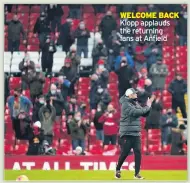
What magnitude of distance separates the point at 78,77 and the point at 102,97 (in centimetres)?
93

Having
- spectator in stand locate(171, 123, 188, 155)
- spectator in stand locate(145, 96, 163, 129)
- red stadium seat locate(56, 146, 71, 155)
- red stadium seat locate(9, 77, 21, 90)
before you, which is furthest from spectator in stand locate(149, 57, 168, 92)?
red stadium seat locate(9, 77, 21, 90)

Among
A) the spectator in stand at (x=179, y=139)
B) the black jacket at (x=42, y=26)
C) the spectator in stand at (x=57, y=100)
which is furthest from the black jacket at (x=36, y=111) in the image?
the spectator in stand at (x=179, y=139)

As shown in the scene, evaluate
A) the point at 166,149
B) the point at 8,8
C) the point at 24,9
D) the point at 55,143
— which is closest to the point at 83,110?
the point at 55,143

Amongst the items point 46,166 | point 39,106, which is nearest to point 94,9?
point 39,106

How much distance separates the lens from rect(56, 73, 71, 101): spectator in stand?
2452 centimetres

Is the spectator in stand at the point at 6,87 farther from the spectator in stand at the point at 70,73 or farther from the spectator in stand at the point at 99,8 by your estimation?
the spectator in stand at the point at 99,8

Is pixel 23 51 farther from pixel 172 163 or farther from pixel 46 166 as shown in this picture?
pixel 172 163

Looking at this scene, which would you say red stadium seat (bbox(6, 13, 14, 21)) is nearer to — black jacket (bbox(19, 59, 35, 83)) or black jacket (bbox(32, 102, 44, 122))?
black jacket (bbox(19, 59, 35, 83))

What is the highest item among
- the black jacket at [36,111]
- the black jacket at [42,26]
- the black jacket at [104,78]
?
the black jacket at [42,26]

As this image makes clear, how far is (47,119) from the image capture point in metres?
23.8

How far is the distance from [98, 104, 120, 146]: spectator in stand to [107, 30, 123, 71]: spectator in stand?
163 centimetres

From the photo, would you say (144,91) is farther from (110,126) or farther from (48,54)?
(48,54)

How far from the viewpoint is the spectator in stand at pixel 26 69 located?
2439 cm

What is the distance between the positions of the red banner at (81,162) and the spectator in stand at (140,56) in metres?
3.29
